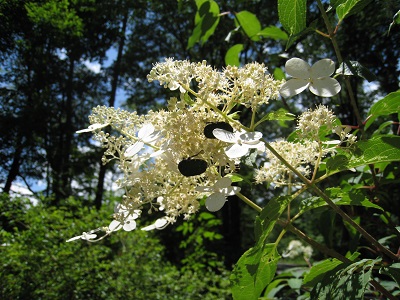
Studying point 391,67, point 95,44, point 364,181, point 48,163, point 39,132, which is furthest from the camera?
point 95,44

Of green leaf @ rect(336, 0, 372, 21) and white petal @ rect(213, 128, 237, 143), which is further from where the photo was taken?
green leaf @ rect(336, 0, 372, 21)

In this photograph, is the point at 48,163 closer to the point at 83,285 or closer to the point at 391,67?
the point at 83,285

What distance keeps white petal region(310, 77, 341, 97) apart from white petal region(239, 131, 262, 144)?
92mm

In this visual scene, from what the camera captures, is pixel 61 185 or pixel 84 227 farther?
pixel 61 185

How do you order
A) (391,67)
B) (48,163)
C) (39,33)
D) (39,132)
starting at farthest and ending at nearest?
(48,163) < (39,132) < (39,33) < (391,67)

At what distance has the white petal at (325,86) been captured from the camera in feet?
1.45

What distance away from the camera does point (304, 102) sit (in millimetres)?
2514

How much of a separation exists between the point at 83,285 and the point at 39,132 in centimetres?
102

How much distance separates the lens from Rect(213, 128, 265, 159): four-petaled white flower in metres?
0.41

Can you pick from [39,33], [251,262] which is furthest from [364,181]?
[39,33]

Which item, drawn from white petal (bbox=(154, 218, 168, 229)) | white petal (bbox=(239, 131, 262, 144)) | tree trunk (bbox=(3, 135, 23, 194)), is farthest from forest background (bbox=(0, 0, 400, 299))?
white petal (bbox=(154, 218, 168, 229))

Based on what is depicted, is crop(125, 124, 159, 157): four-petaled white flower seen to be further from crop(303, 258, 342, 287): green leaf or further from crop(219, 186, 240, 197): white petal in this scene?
crop(303, 258, 342, 287): green leaf

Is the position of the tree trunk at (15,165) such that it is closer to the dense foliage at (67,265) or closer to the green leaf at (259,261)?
the dense foliage at (67,265)

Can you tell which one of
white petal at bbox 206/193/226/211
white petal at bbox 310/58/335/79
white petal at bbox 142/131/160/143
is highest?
white petal at bbox 310/58/335/79
